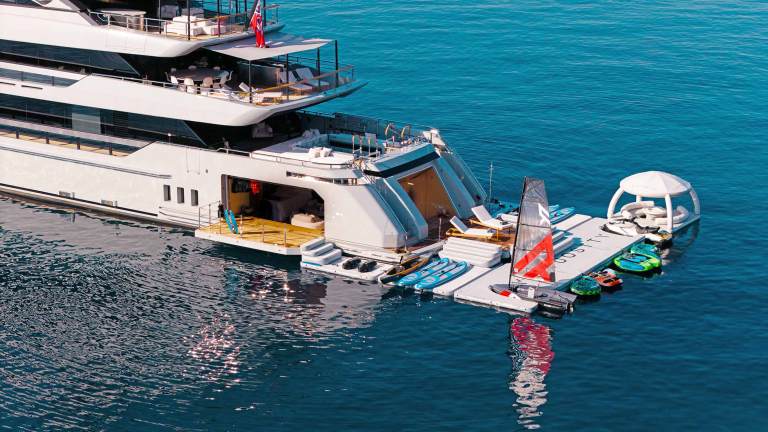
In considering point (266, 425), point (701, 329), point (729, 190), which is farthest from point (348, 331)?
point (729, 190)

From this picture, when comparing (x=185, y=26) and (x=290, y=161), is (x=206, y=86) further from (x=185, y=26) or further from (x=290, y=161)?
(x=290, y=161)

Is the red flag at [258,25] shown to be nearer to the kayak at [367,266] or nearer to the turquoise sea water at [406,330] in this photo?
the turquoise sea water at [406,330]

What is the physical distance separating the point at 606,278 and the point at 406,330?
1143 centimetres

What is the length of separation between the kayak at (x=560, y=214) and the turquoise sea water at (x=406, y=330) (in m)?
1.75

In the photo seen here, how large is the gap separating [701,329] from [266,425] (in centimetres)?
2038

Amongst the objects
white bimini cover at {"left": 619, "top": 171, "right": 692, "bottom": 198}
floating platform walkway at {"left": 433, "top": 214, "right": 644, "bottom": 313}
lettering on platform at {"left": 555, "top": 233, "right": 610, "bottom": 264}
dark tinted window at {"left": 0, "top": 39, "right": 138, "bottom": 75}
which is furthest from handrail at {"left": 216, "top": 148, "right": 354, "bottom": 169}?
white bimini cover at {"left": 619, "top": 171, "right": 692, "bottom": 198}

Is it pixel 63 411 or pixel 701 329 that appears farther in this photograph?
pixel 701 329

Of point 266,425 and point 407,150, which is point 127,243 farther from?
point 266,425

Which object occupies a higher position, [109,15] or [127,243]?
[109,15]

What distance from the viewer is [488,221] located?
2489 inches

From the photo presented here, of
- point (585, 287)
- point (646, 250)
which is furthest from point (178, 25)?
point (646, 250)

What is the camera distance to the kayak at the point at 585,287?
181 feet

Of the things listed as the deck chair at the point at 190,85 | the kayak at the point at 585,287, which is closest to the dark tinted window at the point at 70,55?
the deck chair at the point at 190,85

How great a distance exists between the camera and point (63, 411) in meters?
44.5
